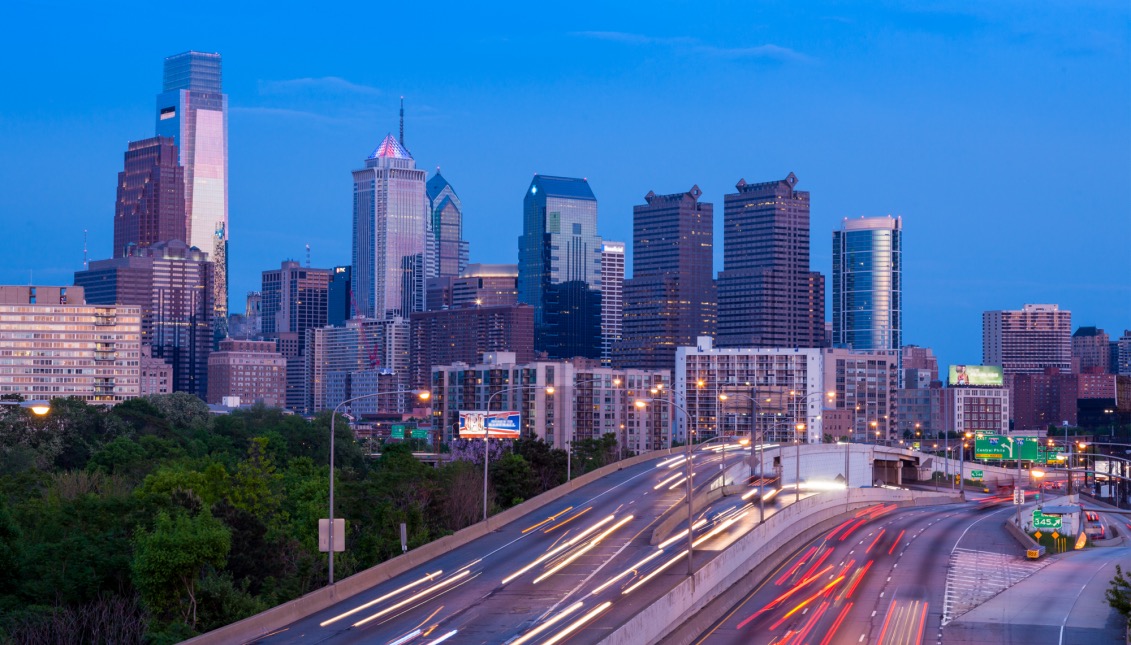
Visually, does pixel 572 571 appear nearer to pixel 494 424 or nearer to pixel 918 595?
pixel 918 595

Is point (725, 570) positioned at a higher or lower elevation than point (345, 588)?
lower

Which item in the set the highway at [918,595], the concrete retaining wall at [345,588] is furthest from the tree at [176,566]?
the highway at [918,595]

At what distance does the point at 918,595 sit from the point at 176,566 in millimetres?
33865

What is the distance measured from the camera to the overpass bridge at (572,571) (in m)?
53.9

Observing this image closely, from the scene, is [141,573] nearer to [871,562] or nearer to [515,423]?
[871,562]

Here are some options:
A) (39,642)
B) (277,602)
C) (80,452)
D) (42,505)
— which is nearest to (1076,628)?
(277,602)

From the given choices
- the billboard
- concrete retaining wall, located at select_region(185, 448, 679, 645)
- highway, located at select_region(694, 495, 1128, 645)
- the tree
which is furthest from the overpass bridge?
the billboard

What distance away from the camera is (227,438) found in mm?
159500

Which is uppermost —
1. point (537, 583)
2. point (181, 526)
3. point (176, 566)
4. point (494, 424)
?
point (494, 424)

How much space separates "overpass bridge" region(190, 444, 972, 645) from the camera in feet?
177

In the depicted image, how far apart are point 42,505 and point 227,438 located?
72.4 m

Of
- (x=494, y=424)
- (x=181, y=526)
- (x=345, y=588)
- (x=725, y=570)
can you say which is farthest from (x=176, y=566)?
(x=494, y=424)

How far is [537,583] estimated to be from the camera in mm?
64188

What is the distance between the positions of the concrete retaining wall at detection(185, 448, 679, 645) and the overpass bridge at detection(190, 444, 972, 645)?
67mm
